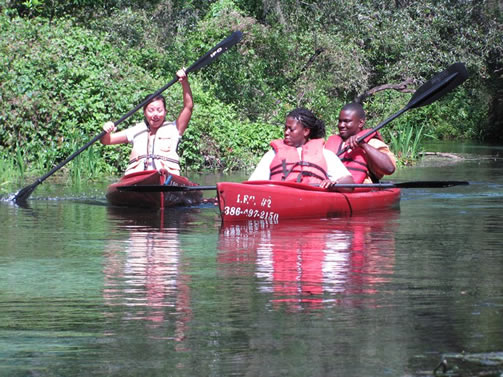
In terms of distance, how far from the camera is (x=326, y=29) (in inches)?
1004

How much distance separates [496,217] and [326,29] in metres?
15.0

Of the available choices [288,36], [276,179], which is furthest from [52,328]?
[288,36]

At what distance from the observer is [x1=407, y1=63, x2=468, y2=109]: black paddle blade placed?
44.8ft

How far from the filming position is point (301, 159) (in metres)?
10.9

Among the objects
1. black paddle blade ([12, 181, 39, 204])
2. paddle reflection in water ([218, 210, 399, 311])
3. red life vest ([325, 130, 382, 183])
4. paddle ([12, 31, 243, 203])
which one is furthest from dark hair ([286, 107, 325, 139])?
black paddle blade ([12, 181, 39, 204])

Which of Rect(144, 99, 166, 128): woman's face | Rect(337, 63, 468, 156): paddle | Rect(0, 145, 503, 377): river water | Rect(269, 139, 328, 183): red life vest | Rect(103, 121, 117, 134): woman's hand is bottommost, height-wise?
Rect(0, 145, 503, 377): river water

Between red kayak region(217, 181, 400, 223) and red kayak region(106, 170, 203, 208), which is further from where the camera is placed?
red kayak region(106, 170, 203, 208)

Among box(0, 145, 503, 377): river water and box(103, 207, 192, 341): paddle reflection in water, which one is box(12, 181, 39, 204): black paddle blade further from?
box(103, 207, 192, 341): paddle reflection in water

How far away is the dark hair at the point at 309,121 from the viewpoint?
432 inches

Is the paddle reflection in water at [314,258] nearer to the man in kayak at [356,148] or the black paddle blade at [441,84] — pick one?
the man in kayak at [356,148]

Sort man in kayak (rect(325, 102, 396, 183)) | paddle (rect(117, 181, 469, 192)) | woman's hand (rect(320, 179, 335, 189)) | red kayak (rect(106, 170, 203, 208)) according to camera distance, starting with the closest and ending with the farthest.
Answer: woman's hand (rect(320, 179, 335, 189)) → paddle (rect(117, 181, 469, 192)) → red kayak (rect(106, 170, 203, 208)) → man in kayak (rect(325, 102, 396, 183))

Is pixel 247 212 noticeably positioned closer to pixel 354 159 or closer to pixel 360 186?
pixel 360 186

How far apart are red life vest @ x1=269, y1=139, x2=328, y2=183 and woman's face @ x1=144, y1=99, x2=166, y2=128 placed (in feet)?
5.78

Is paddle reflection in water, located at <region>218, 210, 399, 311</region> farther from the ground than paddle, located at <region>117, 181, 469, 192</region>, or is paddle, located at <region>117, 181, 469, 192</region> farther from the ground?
paddle, located at <region>117, 181, 469, 192</region>
